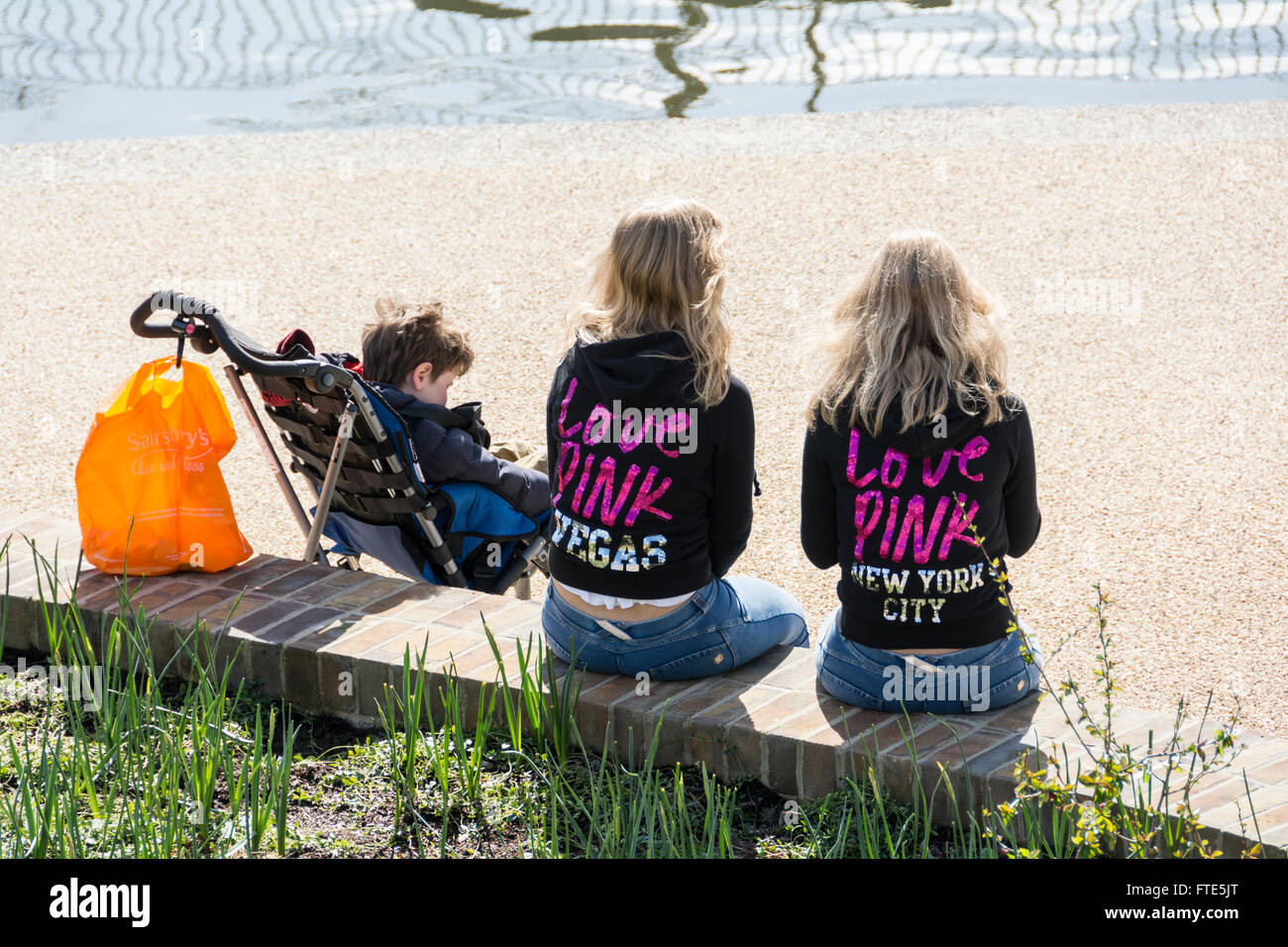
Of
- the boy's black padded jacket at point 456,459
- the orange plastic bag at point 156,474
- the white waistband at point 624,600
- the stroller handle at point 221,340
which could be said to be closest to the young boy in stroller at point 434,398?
the boy's black padded jacket at point 456,459

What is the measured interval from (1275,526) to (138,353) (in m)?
5.33

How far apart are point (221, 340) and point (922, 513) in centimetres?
191

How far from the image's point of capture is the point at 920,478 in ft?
10.1

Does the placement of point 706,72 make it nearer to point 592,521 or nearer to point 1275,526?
point 1275,526

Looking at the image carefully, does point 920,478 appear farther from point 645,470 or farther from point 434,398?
point 434,398

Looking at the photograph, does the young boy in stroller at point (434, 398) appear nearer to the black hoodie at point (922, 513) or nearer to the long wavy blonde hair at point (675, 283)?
the long wavy blonde hair at point (675, 283)

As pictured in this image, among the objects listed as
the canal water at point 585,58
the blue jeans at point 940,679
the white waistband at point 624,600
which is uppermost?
the canal water at point 585,58

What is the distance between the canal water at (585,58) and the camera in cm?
1184

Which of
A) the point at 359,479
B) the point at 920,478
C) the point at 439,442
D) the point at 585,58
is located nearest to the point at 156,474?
the point at 359,479

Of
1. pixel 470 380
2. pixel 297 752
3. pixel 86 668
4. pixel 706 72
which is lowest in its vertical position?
pixel 297 752

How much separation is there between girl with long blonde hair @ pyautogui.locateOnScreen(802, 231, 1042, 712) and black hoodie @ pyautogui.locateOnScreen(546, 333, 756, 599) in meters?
0.21

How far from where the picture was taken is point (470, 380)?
6539 millimetres

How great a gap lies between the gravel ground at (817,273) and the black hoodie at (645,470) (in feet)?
3.67
